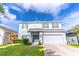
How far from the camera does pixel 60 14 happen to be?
13.4ft

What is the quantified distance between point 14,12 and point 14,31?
415mm

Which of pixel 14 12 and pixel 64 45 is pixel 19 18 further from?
pixel 64 45

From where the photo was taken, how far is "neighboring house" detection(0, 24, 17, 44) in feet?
13.5

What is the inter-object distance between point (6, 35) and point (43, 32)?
815 millimetres

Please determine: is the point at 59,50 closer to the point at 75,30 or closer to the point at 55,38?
the point at 55,38

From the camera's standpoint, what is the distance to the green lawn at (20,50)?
3951mm

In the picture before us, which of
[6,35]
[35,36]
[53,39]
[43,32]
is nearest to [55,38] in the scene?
[53,39]

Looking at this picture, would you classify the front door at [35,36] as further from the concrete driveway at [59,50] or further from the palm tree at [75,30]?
the palm tree at [75,30]

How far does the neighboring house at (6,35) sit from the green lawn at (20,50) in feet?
0.39

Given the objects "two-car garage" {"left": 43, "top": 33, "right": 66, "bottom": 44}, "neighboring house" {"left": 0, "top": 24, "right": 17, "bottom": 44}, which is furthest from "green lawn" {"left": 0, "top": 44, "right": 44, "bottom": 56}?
"two-car garage" {"left": 43, "top": 33, "right": 66, "bottom": 44}

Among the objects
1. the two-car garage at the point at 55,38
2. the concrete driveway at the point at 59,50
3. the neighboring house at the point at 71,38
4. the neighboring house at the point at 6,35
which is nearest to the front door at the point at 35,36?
the two-car garage at the point at 55,38

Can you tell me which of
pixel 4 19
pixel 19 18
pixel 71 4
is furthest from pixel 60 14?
pixel 4 19

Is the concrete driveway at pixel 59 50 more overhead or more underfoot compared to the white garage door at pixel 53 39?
more underfoot

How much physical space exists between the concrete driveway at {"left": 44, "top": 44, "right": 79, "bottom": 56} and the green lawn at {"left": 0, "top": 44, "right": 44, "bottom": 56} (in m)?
0.13
